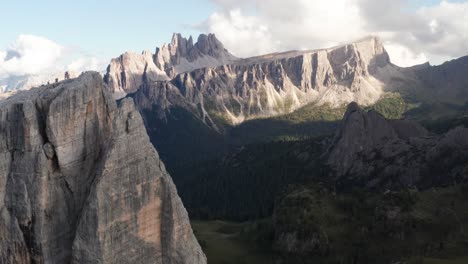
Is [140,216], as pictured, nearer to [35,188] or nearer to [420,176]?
[35,188]

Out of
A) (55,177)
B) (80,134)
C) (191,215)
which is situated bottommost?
(191,215)

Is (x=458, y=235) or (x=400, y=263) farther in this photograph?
(x=458, y=235)

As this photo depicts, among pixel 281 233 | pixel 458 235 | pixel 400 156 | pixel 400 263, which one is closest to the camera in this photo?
pixel 400 263

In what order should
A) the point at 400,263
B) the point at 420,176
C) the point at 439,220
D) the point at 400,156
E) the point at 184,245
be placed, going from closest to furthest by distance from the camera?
the point at 184,245, the point at 400,263, the point at 439,220, the point at 420,176, the point at 400,156

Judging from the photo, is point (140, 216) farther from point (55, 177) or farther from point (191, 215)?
A: point (191, 215)

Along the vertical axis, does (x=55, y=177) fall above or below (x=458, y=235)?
above

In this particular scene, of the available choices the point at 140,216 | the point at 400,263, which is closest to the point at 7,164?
the point at 140,216
